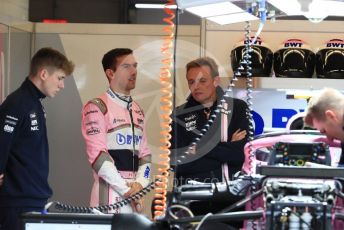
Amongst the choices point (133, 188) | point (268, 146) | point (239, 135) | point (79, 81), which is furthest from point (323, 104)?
point (79, 81)

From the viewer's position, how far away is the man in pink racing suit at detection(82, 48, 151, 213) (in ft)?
17.6

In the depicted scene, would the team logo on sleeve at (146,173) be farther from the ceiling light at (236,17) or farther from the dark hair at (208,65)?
the ceiling light at (236,17)

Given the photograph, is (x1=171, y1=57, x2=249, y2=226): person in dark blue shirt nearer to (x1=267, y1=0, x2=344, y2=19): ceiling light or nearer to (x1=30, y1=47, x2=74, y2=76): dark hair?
(x1=30, y1=47, x2=74, y2=76): dark hair

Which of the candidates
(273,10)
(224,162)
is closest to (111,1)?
(224,162)

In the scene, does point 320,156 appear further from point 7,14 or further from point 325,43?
point 7,14

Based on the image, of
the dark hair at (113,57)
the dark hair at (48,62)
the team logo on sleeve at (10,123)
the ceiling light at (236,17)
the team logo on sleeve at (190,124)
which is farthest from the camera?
the dark hair at (113,57)

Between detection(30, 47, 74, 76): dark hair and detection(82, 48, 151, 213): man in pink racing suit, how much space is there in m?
0.55

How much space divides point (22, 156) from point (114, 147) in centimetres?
95

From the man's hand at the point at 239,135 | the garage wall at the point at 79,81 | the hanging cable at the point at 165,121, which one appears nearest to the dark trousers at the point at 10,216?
the hanging cable at the point at 165,121

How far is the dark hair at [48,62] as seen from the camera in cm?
484

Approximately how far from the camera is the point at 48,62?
4.88 meters

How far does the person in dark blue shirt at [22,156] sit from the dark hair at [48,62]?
0.35 ft

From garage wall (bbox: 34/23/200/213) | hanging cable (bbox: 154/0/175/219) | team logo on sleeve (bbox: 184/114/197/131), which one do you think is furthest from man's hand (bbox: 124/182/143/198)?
garage wall (bbox: 34/23/200/213)

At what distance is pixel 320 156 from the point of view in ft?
9.35
